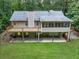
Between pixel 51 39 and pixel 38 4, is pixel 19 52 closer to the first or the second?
pixel 51 39

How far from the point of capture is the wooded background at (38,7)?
141 ft

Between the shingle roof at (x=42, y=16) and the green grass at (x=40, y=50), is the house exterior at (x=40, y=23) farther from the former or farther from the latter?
the green grass at (x=40, y=50)

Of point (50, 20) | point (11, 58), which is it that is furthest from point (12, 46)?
point (50, 20)

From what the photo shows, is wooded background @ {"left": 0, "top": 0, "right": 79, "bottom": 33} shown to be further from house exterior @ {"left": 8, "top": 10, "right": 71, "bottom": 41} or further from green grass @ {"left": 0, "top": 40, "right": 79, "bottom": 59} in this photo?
green grass @ {"left": 0, "top": 40, "right": 79, "bottom": 59}

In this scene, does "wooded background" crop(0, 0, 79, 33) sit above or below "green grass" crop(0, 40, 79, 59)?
above

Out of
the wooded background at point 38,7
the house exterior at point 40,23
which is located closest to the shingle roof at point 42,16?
the house exterior at point 40,23

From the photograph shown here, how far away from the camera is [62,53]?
1176 inches

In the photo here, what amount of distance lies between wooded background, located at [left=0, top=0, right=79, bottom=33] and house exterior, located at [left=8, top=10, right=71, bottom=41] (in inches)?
138

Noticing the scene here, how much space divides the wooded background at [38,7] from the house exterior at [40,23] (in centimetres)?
349

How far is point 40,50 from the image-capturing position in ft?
103

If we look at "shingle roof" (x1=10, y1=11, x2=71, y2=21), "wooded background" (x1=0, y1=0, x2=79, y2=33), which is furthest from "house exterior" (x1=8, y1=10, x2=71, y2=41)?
"wooded background" (x1=0, y1=0, x2=79, y2=33)

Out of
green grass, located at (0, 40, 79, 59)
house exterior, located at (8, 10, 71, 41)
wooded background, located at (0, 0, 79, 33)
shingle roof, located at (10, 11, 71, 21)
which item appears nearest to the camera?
green grass, located at (0, 40, 79, 59)

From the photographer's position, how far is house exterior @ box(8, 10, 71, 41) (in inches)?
1495

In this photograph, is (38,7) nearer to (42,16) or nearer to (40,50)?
(42,16)
